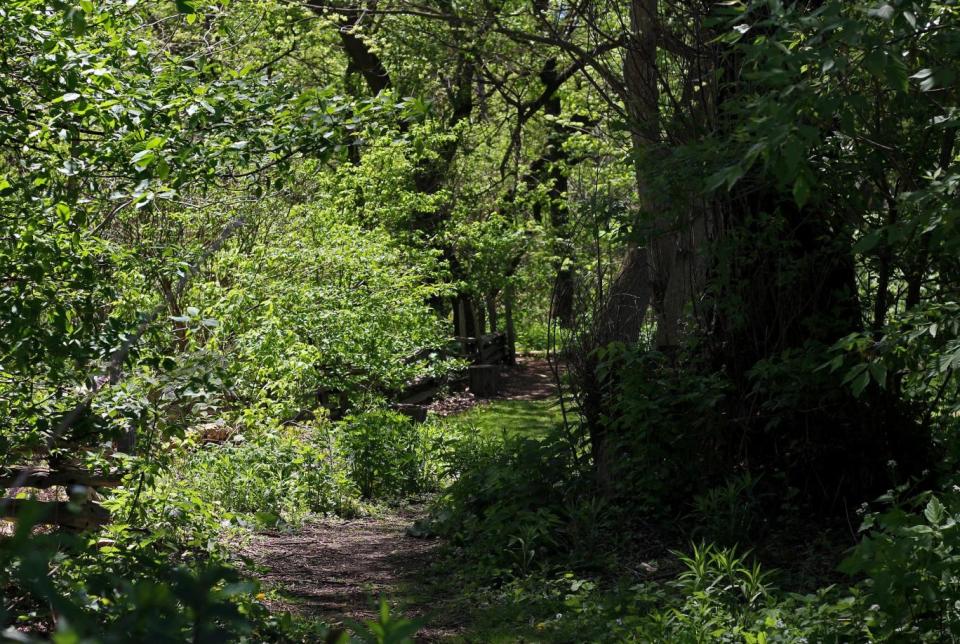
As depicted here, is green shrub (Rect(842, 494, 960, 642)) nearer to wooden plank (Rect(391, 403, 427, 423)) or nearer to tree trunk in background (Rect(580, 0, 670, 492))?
tree trunk in background (Rect(580, 0, 670, 492))

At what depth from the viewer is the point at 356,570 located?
6910mm

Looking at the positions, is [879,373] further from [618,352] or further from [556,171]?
[556,171]

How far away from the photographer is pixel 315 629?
4.53 metres

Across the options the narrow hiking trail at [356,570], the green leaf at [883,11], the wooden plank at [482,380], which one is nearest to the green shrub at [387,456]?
the narrow hiking trail at [356,570]

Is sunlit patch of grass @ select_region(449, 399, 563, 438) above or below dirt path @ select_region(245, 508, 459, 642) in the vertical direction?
above

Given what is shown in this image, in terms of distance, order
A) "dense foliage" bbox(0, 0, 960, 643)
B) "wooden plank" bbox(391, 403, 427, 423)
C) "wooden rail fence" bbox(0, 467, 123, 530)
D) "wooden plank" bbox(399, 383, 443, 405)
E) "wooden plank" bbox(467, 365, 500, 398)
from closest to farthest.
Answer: "dense foliage" bbox(0, 0, 960, 643)
"wooden rail fence" bbox(0, 467, 123, 530)
"wooden plank" bbox(391, 403, 427, 423)
"wooden plank" bbox(399, 383, 443, 405)
"wooden plank" bbox(467, 365, 500, 398)

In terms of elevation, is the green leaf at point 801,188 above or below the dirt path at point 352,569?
above

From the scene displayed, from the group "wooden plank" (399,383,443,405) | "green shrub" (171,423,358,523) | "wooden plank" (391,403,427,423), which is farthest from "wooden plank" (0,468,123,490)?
"wooden plank" (399,383,443,405)

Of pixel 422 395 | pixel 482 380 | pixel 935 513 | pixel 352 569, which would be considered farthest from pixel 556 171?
pixel 935 513

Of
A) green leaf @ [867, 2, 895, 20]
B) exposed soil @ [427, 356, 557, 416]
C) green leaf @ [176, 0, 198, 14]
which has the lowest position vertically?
exposed soil @ [427, 356, 557, 416]

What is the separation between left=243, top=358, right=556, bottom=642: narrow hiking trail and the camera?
19.0ft

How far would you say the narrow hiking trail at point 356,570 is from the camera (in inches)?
228

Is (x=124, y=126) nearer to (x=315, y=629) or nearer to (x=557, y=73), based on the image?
(x=315, y=629)

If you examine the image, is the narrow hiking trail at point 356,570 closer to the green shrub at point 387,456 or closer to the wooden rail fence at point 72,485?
the green shrub at point 387,456
